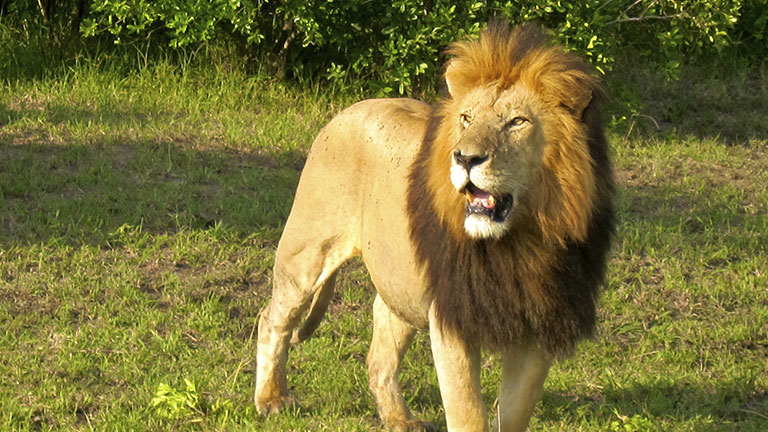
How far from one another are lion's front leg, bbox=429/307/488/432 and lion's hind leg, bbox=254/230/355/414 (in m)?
0.81

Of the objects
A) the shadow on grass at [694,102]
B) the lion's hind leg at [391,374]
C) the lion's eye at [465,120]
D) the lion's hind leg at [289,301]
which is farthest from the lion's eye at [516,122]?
the shadow on grass at [694,102]

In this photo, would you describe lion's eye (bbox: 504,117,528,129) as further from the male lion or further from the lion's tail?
the lion's tail

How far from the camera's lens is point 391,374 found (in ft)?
15.2

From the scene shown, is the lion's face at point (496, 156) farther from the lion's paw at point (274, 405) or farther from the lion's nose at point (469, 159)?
the lion's paw at point (274, 405)

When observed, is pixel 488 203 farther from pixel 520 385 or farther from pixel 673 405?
pixel 673 405

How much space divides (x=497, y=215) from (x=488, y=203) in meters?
0.05

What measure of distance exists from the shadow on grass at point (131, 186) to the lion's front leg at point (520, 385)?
9.83 ft

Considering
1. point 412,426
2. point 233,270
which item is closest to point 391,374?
point 412,426

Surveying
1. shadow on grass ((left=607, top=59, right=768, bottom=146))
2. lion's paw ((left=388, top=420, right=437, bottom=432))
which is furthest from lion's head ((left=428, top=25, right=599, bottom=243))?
shadow on grass ((left=607, top=59, right=768, bottom=146))

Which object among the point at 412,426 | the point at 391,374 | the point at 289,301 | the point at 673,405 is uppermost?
the point at 289,301

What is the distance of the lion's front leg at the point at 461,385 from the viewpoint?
3703 mm

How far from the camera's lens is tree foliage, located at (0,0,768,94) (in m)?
7.89

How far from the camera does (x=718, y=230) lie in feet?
22.8

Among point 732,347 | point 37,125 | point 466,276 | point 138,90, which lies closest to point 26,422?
point 466,276
